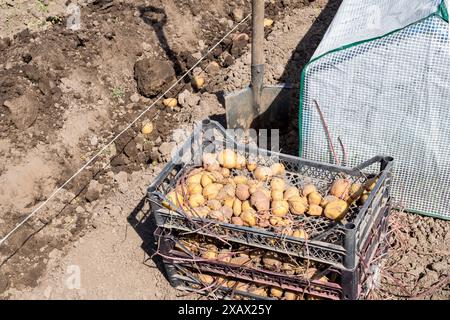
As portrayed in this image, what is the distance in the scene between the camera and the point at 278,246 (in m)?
3.35

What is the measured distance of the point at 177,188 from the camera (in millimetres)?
3736

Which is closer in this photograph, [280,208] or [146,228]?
[280,208]

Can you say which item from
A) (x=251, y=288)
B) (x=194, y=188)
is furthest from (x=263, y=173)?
(x=251, y=288)

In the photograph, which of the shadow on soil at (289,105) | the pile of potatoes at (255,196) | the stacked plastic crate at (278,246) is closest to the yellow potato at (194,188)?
the pile of potatoes at (255,196)

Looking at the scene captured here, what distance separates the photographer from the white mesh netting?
11.8 feet

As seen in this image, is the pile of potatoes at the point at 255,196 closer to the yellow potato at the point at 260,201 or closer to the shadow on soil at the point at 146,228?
the yellow potato at the point at 260,201

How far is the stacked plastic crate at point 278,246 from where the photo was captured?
326cm

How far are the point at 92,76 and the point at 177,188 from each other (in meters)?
2.42

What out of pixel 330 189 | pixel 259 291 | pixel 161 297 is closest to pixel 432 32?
pixel 330 189

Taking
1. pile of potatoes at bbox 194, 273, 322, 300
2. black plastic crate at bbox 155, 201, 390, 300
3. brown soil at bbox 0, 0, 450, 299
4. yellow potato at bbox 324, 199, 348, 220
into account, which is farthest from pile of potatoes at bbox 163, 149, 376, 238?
brown soil at bbox 0, 0, 450, 299

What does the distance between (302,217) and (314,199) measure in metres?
0.16

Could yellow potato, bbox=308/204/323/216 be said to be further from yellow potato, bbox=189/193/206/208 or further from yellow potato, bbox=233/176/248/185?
yellow potato, bbox=189/193/206/208

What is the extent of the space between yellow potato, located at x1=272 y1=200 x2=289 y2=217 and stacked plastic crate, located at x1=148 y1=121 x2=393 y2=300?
105 mm

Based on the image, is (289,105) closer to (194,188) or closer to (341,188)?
(341,188)
